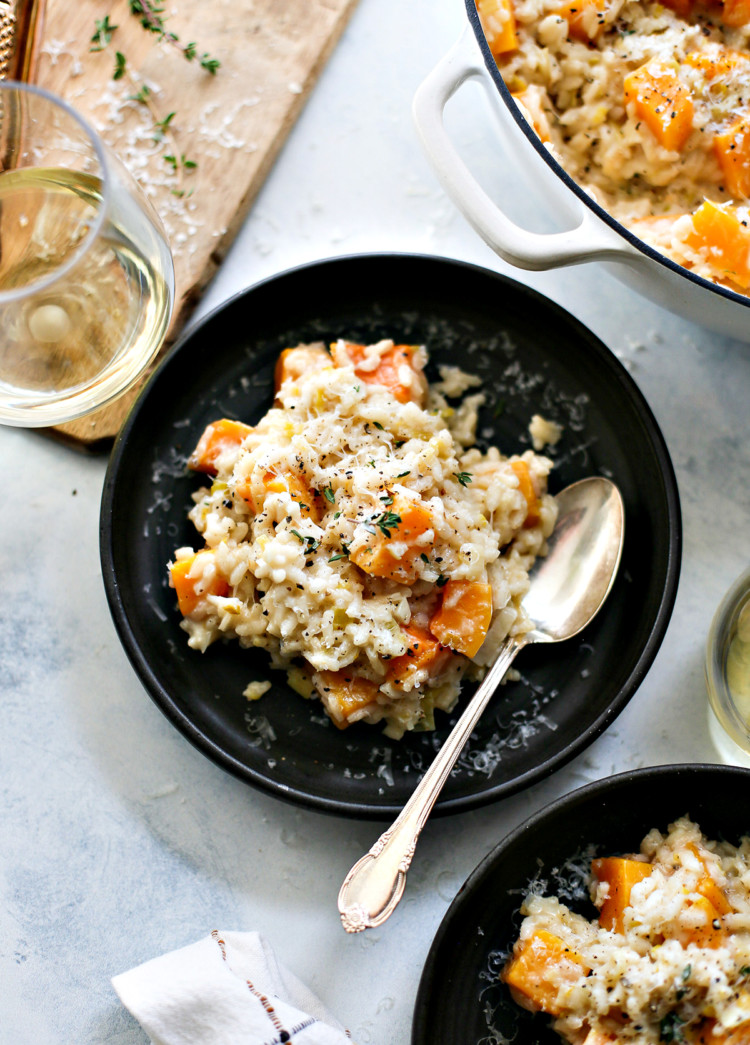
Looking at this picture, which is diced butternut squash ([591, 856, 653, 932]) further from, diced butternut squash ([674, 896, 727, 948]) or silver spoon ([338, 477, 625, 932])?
silver spoon ([338, 477, 625, 932])

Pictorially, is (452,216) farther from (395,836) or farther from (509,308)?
(395,836)

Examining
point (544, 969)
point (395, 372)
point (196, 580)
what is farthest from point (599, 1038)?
point (395, 372)

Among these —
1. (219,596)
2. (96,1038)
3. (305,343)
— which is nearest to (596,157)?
(305,343)

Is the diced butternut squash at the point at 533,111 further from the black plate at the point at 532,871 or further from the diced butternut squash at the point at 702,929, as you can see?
the diced butternut squash at the point at 702,929

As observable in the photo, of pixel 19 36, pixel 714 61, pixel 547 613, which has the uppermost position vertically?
pixel 714 61

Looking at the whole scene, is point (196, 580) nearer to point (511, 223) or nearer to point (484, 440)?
point (484, 440)

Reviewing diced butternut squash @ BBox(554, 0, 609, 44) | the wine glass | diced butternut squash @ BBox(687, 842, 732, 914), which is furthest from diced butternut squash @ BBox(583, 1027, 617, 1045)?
diced butternut squash @ BBox(554, 0, 609, 44)

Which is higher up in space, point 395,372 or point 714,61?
point 714,61
